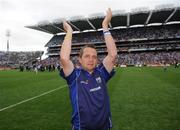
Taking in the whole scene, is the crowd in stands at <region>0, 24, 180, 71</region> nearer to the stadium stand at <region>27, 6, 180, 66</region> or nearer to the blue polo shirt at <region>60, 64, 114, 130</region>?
the stadium stand at <region>27, 6, 180, 66</region>

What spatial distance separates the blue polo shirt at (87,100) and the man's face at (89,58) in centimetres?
11

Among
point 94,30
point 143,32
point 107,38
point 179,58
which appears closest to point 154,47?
point 143,32

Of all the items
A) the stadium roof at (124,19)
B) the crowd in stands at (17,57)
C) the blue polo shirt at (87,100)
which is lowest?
the blue polo shirt at (87,100)

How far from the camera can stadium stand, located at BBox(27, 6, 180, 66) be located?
77062mm

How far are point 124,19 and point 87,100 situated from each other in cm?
7945

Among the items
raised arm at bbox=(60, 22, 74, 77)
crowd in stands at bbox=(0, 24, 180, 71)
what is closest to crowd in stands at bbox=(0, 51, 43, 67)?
crowd in stands at bbox=(0, 24, 180, 71)

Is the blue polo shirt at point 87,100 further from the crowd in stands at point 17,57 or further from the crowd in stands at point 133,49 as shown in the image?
the crowd in stands at point 17,57

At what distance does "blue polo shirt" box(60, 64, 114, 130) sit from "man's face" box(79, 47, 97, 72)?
0.11 m

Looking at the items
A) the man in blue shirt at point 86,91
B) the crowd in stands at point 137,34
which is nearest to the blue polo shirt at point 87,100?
the man in blue shirt at point 86,91

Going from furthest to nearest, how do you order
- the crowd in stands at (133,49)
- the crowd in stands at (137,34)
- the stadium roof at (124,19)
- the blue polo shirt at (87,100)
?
the crowd in stands at (137,34) → the crowd in stands at (133,49) → the stadium roof at (124,19) → the blue polo shirt at (87,100)

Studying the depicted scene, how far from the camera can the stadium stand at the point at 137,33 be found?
7706 centimetres

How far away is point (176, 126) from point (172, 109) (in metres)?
2.69

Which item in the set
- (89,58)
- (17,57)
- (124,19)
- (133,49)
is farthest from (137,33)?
(89,58)

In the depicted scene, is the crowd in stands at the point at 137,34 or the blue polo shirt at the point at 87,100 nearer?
the blue polo shirt at the point at 87,100
